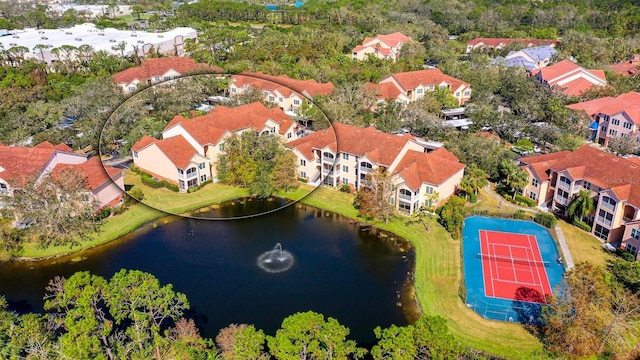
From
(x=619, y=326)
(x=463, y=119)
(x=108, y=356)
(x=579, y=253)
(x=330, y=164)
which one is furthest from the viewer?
(x=463, y=119)

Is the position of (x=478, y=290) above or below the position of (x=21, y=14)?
below

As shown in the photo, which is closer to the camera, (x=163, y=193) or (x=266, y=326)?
(x=266, y=326)

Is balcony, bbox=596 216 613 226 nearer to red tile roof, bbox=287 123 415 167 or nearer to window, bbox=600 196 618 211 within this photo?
window, bbox=600 196 618 211

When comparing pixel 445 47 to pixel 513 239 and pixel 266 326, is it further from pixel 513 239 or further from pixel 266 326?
pixel 266 326

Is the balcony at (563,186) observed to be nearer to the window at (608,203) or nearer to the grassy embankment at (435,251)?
the grassy embankment at (435,251)

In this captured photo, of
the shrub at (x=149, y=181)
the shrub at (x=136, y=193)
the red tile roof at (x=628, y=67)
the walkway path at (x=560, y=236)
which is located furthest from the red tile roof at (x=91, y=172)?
the red tile roof at (x=628, y=67)

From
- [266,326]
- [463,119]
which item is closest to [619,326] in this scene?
[266,326]

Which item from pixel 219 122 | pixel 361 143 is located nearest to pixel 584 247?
pixel 361 143
